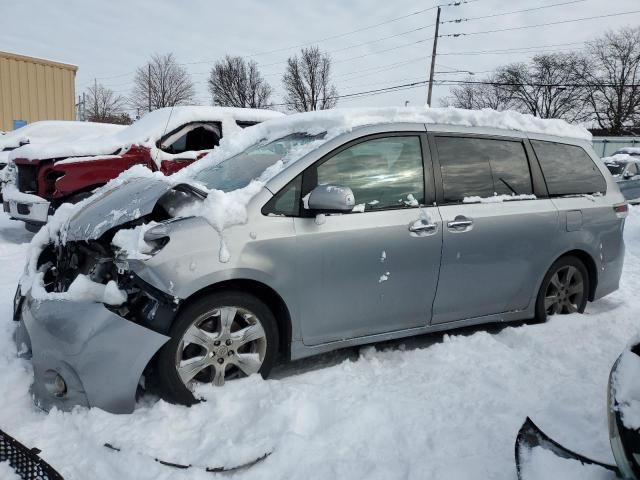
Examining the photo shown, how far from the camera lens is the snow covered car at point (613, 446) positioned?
1.67 metres

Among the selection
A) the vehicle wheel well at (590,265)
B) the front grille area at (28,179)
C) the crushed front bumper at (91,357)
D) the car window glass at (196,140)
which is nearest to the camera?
the crushed front bumper at (91,357)

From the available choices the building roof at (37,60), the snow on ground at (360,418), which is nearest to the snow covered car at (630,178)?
the snow on ground at (360,418)

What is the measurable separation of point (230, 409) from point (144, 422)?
42 centimetres

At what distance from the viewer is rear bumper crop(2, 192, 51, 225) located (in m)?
6.36

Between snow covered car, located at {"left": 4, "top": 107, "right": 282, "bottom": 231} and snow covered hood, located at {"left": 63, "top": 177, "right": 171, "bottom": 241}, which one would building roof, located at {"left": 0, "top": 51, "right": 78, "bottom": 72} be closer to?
snow covered car, located at {"left": 4, "top": 107, "right": 282, "bottom": 231}

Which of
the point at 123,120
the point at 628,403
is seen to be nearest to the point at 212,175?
the point at 628,403

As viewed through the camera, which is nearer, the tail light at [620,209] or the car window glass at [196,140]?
the tail light at [620,209]

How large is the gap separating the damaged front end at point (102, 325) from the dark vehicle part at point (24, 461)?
35 cm

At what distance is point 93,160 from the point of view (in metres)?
6.28

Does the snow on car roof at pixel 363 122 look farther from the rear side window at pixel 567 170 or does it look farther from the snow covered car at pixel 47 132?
the snow covered car at pixel 47 132

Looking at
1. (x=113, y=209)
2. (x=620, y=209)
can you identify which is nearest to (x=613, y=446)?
(x=113, y=209)

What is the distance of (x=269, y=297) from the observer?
9.55 ft

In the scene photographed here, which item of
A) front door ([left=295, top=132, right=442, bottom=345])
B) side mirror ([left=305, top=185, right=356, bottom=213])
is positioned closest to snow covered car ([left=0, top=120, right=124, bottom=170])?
front door ([left=295, top=132, right=442, bottom=345])

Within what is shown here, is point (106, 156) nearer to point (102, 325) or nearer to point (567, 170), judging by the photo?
point (102, 325)
